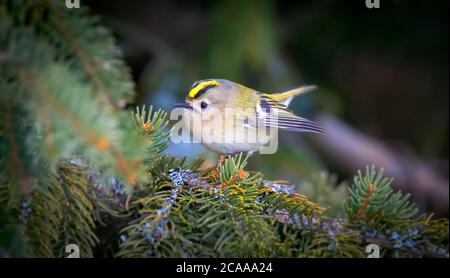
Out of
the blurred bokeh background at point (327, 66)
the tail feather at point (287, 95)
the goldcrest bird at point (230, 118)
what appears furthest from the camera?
the blurred bokeh background at point (327, 66)

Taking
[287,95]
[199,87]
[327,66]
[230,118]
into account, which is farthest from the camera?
[327,66]

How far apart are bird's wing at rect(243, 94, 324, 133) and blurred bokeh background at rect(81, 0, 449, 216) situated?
1.02ft

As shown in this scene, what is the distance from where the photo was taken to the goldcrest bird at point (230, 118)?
2107 mm

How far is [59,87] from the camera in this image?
124cm

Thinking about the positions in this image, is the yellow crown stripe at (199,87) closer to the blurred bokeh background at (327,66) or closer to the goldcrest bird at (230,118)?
the goldcrest bird at (230,118)

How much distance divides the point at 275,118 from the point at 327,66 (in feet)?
4.41

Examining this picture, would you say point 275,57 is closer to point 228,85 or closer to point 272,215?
point 228,85

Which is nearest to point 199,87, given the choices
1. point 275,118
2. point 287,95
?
point 275,118

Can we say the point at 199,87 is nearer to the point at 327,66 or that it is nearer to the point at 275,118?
the point at 275,118

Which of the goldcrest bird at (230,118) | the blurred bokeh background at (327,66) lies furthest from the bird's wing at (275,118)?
the blurred bokeh background at (327,66)

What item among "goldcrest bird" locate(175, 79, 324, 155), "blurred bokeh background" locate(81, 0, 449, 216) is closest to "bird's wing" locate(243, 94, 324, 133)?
"goldcrest bird" locate(175, 79, 324, 155)

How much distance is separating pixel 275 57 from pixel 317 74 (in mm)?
480

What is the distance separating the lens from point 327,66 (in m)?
3.53
